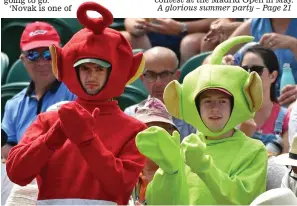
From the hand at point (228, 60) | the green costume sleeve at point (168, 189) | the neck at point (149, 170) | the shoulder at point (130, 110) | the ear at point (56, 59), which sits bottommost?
the neck at point (149, 170)

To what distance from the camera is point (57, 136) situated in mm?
5184

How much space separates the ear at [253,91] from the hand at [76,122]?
32.2 inches

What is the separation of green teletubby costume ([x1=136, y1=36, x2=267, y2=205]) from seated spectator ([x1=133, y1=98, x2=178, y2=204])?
0.47 meters

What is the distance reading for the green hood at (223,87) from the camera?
17.9 ft

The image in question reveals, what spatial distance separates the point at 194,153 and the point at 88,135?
0.50 metres

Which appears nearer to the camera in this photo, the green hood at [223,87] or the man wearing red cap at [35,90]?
the green hood at [223,87]

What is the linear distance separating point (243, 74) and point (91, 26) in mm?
774

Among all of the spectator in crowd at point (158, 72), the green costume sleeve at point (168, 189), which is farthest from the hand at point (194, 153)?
the spectator in crowd at point (158, 72)

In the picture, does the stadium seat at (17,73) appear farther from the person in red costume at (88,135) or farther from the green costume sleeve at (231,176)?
the green costume sleeve at (231,176)

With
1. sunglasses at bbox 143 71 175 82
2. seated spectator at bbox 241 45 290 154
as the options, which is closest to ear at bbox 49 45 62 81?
seated spectator at bbox 241 45 290 154

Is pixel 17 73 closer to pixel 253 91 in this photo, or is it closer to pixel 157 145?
pixel 253 91

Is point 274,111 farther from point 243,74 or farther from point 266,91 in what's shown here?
point 243,74

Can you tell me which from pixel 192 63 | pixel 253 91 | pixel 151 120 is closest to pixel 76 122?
pixel 253 91

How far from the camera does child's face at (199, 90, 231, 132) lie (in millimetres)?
5414
